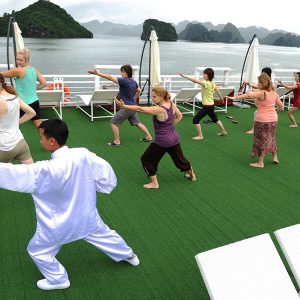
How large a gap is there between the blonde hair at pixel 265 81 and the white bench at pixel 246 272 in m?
3.57

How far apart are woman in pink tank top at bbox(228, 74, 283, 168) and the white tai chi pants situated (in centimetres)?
336

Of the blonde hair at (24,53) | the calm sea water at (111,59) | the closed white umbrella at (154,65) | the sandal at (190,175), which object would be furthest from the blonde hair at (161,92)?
the calm sea water at (111,59)

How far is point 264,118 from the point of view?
608 cm

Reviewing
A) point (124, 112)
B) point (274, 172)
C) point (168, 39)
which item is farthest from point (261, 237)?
point (168, 39)

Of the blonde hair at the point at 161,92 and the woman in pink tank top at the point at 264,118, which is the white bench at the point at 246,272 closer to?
the blonde hair at the point at 161,92

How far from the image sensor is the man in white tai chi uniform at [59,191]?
251 cm

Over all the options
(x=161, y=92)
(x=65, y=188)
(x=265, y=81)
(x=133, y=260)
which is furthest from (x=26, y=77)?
(x=65, y=188)

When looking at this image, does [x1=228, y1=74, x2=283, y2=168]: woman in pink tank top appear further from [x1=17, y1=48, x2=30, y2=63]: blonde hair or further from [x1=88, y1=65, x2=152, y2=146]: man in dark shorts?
[x1=17, y1=48, x2=30, y2=63]: blonde hair

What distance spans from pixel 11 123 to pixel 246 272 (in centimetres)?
275

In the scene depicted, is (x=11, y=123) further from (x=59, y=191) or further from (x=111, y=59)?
(x=111, y=59)

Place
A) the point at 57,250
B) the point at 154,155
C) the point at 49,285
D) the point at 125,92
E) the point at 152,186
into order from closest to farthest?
the point at 57,250, the point at 49,285, the point at 154,155, the point at 152,186, the point at 125,92

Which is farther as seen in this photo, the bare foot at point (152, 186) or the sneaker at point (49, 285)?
the bare foot at point (152, 186)

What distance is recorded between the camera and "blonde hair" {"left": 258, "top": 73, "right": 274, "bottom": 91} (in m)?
5.79

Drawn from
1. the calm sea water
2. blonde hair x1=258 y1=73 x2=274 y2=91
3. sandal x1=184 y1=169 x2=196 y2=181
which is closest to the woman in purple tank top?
sandal x1=184 y1=169 x2=196 y2=181
